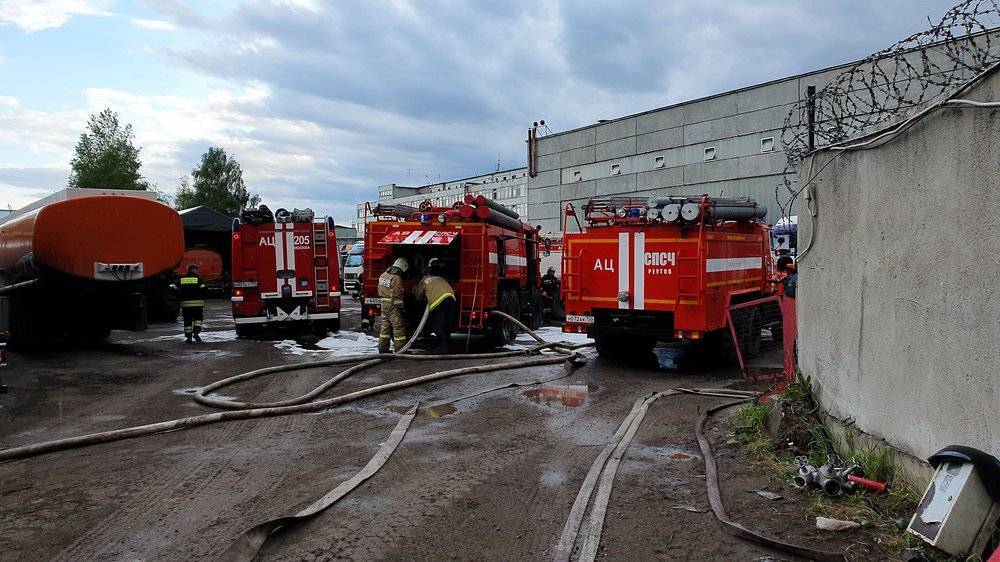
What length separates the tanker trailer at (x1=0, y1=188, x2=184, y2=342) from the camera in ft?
37.9

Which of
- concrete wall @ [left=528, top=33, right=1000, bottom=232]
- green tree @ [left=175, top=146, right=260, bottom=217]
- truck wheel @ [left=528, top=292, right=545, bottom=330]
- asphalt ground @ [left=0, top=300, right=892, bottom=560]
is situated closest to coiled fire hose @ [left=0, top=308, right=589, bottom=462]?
asphalt ground @ [left=0, top=300, right=892, bottom=560]

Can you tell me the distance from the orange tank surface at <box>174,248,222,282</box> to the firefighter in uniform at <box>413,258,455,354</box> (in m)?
18.3

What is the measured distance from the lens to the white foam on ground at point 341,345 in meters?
12.7

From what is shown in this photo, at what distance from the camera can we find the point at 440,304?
11586mm

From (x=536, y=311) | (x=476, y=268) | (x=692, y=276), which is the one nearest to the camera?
(x=692, y=276)

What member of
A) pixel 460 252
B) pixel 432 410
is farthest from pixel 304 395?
pixel 460 252

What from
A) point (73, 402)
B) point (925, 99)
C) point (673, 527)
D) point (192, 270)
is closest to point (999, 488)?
point (673, 527)

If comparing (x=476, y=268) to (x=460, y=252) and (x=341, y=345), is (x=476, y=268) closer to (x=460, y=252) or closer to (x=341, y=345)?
(x=460, y=252)

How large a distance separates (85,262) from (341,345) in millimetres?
4442

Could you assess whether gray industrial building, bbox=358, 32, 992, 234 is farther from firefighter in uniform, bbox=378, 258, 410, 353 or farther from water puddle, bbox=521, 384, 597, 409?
water puddle, bbox=521, 384, 597, 409

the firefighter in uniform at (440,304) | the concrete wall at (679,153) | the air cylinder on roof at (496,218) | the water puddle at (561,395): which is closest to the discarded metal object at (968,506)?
the water puddle at (561,395)

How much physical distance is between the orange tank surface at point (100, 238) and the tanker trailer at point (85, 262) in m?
0.01

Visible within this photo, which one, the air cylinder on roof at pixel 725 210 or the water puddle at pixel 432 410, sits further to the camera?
the air cylinder on roof at pixel 725 210

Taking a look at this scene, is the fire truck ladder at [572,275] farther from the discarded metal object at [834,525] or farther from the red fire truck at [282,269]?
the discarded metal object at [834,525]
